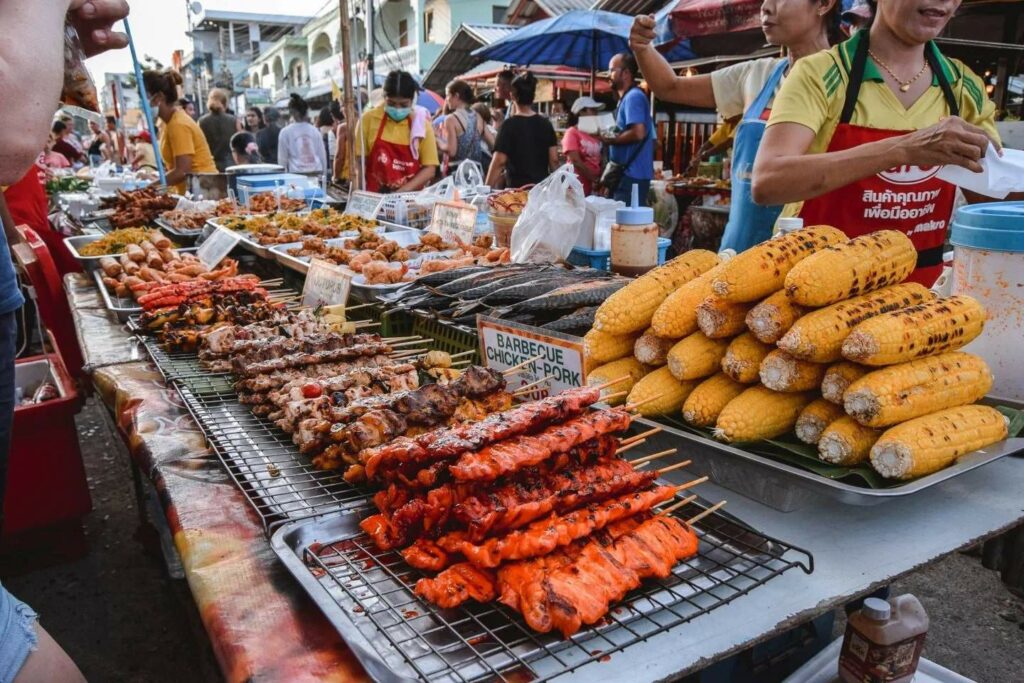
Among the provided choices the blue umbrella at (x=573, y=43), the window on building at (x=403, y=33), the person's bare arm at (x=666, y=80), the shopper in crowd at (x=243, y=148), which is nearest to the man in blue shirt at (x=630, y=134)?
the blue umbrella at (x=573, y=43)

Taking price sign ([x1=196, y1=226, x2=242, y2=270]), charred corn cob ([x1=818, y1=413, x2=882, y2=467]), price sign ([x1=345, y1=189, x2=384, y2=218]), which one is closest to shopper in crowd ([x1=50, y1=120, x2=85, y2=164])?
price sign ([x1=345, y1=189, x2=384, y2=218])

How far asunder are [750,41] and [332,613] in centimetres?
1159

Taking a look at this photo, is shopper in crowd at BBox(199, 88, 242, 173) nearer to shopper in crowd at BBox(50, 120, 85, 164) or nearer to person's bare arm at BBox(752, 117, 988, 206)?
shopper in crowd at BBox(50, 120, 85, 164)

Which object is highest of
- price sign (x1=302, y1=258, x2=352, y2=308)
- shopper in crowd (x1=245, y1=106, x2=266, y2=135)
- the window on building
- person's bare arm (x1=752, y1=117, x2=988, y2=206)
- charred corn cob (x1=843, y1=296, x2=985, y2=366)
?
the window on building

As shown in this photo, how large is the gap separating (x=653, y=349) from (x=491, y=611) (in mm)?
958

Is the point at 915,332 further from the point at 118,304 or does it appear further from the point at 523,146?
the point at 523,146

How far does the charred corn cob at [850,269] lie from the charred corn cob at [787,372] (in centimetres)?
15

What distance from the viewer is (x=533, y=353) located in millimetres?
2367

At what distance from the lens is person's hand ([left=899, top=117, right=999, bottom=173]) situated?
92.9 inches

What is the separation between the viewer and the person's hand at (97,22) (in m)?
1.95

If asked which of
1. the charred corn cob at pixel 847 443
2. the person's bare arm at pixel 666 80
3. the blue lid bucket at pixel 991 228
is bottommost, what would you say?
the charred corn cob at pixel 847 443

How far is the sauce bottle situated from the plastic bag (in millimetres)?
501

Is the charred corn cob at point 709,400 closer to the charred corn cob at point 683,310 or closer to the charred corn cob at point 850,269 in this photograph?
the charred corn cob at point 683,310

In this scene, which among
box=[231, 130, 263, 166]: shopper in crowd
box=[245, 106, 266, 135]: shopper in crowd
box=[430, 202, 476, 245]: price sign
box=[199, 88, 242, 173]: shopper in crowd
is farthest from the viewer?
box=[245, 106, 266, 135]: shopper in crowd
